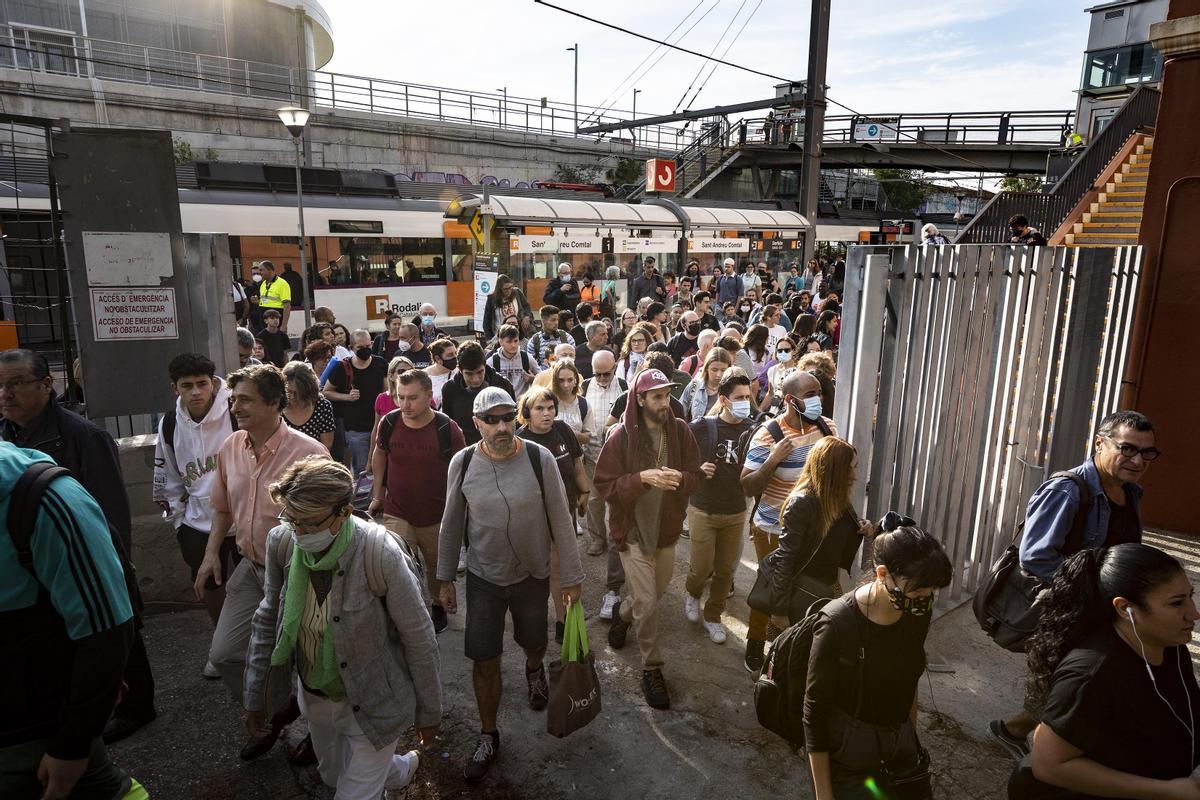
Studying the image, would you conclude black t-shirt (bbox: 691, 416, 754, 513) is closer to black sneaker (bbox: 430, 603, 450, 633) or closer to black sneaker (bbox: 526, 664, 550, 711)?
black sneaker (bbox: 526, 664, 550, 711)

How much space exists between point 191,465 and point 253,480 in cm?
88

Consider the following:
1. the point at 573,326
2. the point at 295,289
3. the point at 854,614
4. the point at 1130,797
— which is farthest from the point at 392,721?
the point at 295,289

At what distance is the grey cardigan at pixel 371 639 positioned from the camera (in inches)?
107

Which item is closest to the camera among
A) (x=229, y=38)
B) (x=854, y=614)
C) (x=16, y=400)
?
(x=854, y=614)

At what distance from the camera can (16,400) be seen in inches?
133

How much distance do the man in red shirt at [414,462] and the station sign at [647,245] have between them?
48.0 ft

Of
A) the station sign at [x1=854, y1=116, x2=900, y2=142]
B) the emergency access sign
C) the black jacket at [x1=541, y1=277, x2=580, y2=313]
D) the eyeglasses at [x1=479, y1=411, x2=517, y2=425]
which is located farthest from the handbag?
the station sign at [x1=854, y1=116, x2=900, y2=142]

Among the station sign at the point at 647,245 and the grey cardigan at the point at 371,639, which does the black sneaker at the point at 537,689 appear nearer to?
the grey cardigan at the point at 371,639

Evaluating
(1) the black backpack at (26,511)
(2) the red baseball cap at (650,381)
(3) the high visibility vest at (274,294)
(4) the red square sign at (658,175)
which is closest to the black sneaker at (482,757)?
(2) the red baseball cap at (650,381)

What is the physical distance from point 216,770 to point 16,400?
2.04 m

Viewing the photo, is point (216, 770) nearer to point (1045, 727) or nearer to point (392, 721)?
point (392, 721)

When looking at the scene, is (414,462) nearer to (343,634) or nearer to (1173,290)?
(343,634)

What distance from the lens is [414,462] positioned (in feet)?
14.7

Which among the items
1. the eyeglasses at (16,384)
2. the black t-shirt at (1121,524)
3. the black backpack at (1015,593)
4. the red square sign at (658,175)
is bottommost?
the black backpack at (1015,593)
